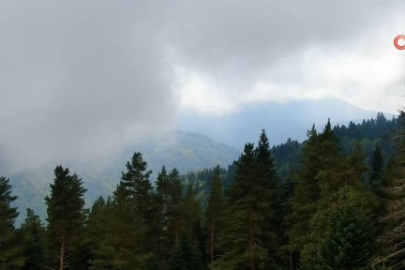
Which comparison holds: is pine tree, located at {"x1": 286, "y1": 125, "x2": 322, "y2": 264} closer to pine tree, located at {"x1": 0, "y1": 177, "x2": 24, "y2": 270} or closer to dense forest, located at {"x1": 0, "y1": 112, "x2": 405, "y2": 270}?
dense forest, located at {"x1": 0, "y1": 112, "x2": 405, "y2": 270}

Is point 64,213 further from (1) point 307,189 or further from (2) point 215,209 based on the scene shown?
(2) point 215,209

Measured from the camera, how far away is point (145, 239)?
5425 cm

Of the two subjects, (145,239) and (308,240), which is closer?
(308,240)

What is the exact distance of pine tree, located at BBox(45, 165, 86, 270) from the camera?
46.9 metres

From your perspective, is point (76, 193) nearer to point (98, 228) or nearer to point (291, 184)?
point (98, 228)

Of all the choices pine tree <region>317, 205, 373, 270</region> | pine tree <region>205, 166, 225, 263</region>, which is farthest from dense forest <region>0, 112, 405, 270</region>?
pine tree <region>205, 166, 225, 263</region>

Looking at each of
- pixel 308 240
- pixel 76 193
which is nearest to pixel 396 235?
pixel 308 240

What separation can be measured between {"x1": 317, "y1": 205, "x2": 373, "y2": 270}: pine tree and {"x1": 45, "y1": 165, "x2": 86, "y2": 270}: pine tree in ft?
97.0

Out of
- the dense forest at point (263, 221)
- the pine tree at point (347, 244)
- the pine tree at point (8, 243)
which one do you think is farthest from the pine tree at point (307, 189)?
the pine tree at point (8, 243)

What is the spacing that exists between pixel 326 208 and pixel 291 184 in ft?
89.3

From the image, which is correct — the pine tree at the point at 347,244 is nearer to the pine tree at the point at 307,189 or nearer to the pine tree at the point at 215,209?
the pine tree at the point at 307,189

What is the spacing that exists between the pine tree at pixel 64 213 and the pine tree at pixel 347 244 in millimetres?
29558

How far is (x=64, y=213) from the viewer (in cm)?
4744

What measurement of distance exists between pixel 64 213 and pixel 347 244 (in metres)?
32.6
